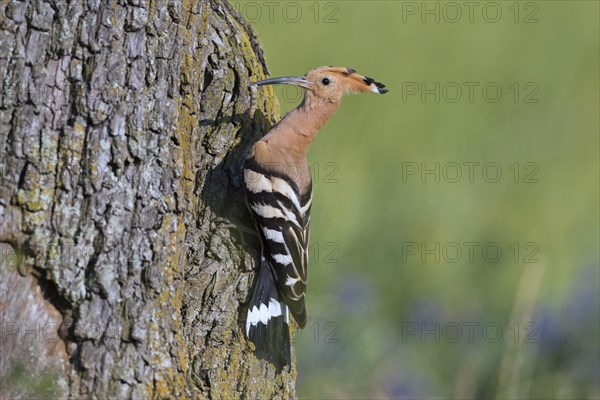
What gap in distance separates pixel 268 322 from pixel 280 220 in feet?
1.16

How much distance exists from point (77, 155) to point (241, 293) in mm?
676

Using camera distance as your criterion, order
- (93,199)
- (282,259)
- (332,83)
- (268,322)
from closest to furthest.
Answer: (93,199), (268,322), (282,259), (332,83)

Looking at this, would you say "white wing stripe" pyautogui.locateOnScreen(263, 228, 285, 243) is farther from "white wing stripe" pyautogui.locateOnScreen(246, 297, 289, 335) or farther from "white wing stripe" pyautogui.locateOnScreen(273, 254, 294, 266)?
"white wing stripe" pyautogui.locateOnScreen(246, 297, 289, 335)

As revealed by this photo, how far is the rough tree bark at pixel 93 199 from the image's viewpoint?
215 centimetres

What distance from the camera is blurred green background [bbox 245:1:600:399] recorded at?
4.02m

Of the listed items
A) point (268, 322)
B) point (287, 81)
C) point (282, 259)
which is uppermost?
point (287, 81)

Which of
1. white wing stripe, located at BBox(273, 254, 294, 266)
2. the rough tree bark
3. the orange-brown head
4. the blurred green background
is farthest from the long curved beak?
the blurred green background

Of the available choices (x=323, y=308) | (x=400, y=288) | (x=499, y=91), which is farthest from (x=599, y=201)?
(x=323, y=308)

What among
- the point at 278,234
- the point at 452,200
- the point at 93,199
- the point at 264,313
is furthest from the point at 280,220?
the point at 452,200

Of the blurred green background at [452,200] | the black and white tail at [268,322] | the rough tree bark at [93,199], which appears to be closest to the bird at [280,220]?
the black and white tail at [268,322]

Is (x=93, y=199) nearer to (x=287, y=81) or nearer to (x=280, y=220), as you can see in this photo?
(x=280, y=220)

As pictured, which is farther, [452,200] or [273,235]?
[452,200]

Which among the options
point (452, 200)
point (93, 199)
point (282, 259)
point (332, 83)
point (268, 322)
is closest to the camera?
point (93, 199)

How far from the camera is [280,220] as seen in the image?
2.81 meters
